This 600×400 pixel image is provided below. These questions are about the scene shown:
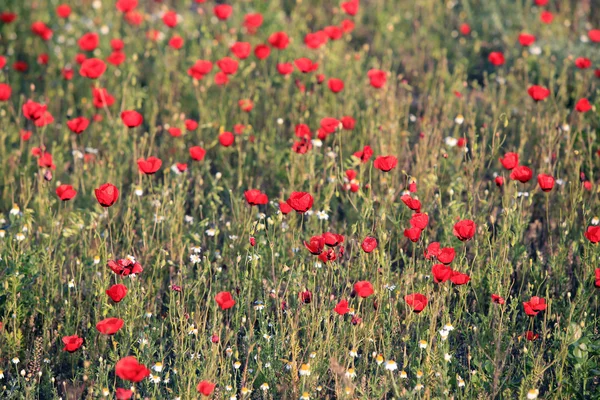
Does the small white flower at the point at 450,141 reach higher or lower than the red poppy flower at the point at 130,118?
lower

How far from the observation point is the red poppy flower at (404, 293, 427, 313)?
3.30 m

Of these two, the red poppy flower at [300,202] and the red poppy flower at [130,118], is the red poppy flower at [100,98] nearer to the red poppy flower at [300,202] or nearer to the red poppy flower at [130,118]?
the red poppy flower at [130,118]

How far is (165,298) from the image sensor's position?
4102 mm

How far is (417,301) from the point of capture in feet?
11.0

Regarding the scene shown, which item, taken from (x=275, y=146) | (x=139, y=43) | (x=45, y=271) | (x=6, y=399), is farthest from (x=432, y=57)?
(x=6, y=399)

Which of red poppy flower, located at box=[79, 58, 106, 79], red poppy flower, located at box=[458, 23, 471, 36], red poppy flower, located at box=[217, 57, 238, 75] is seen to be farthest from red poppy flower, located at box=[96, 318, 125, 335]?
red poppy flower, located at box=[458, 23, 471, 36]

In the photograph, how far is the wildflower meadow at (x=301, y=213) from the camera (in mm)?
3439

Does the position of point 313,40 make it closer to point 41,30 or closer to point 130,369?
point 41,30

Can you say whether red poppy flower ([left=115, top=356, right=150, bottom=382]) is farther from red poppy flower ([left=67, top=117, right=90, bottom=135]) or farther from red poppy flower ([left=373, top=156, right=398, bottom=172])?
red poppy flower ([left=67, top=117, right=90, bottom=135])

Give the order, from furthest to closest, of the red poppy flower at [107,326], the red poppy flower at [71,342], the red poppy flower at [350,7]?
the red poppy flower at [350,7] → the red poppy flower at [71,342] → the red poppy flower at [107,326]

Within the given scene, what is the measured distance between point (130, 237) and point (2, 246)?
0.64 meters

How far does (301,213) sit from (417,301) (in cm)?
94

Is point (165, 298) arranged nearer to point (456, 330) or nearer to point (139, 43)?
point (456, 330)

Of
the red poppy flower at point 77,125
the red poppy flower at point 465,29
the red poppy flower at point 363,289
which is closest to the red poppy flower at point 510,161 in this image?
the red poppy flower at point 363,289
